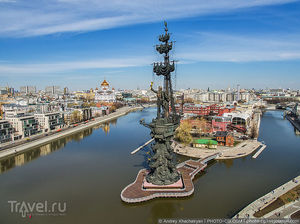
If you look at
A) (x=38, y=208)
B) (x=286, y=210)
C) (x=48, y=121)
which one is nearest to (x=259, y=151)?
(x=286, y=210)

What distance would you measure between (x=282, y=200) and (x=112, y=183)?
57.4 ft

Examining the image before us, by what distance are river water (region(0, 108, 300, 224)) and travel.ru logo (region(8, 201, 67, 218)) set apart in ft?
0.90

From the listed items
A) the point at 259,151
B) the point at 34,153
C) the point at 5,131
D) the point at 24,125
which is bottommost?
the point at 34,153

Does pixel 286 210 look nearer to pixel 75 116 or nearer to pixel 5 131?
pixel 5 131

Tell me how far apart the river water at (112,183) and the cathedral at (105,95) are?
106 metres

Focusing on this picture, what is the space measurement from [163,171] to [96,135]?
34696 millimetres

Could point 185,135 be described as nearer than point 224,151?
No

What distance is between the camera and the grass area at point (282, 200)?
687 inches

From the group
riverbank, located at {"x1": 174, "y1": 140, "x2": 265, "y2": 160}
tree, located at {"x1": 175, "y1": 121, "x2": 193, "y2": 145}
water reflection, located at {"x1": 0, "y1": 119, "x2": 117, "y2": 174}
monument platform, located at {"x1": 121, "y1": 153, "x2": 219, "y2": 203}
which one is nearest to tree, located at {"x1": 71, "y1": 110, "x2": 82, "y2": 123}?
water reflection, located at {"x1": 0, "y1": 119, "x2": 117, "y2": 174}

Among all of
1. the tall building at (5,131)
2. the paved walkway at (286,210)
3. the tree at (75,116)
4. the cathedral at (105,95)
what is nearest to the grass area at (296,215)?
the paved walkway at (286,210)

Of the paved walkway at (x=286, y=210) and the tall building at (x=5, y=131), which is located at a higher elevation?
the tall building at (x=5, y=131)

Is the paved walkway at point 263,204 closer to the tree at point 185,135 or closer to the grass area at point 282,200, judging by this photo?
the grass area at point 282,200

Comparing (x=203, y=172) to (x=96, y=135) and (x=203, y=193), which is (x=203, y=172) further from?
(x=96, y=135)

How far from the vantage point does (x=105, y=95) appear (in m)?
148
